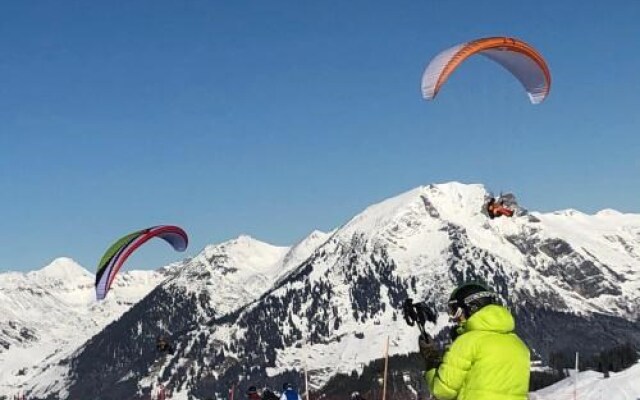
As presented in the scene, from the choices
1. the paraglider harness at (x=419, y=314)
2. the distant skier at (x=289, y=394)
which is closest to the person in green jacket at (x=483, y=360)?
the paraglider harness at (x=419, y=314)

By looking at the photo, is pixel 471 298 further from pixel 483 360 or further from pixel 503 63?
pixel 503 63

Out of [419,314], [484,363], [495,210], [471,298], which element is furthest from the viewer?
[495,210]

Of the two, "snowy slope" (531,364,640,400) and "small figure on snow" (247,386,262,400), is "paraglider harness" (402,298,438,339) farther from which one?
"snowy slope" (531,364,640,400)

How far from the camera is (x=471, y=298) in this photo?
741 centimetres

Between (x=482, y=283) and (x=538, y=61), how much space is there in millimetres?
19620

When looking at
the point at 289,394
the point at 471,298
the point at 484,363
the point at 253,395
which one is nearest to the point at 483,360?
the point at 484,363

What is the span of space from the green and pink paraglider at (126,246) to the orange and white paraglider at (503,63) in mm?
17422

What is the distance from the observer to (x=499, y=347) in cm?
724

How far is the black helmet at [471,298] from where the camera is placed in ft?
24.3

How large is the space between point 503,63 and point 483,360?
20.6 meters

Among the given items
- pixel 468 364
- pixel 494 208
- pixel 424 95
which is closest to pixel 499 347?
pixel 468 364

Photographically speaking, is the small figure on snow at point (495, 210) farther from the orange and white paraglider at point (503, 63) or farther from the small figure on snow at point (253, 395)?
the small figure on snow at point (253, 395)

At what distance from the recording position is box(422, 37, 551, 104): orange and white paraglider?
78.0 ft

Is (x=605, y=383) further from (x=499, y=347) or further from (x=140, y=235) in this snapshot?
(x=499, y=347)
